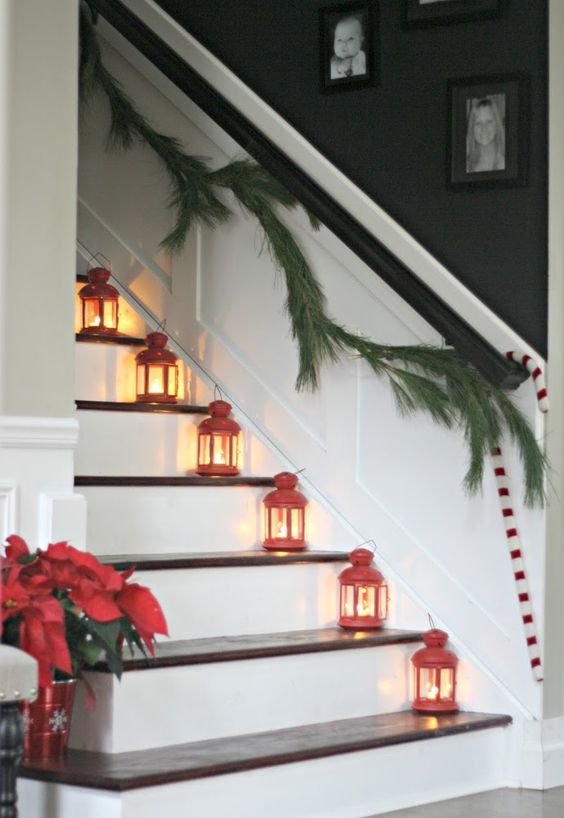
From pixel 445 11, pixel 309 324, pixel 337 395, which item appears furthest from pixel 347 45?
pixel 337 395

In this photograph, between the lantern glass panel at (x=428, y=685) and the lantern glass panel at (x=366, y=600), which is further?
the lantern glass panel at (x=366, y=600)

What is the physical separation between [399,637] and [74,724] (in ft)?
3.43

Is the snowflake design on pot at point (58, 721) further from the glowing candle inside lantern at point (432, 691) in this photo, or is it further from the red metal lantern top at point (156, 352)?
the red metal lantern top at point (156, 352)

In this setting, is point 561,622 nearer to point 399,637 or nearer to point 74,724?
point 399,637

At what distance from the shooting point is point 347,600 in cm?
402

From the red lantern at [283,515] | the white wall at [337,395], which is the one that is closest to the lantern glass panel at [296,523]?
the red lantern at [283,515]

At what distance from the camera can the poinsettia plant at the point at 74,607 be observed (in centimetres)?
289

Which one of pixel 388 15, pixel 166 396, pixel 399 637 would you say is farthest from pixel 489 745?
pixel 388 15

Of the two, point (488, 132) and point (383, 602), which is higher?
point (488, 132)

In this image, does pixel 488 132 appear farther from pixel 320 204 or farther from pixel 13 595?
pixel 13 595

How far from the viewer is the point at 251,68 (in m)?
4.54

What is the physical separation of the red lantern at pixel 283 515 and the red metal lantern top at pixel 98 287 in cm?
84

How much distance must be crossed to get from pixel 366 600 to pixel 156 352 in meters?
0.99

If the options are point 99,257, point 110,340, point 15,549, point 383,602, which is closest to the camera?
point 15,549
